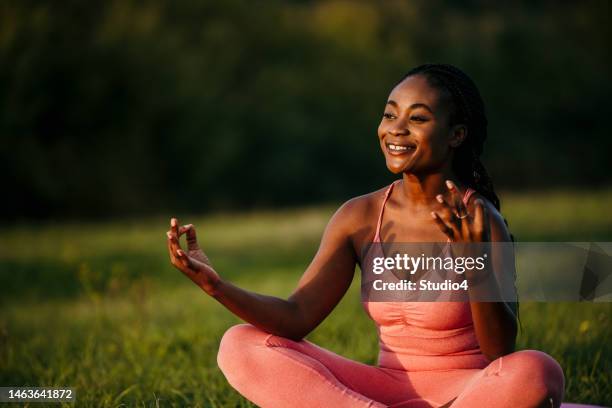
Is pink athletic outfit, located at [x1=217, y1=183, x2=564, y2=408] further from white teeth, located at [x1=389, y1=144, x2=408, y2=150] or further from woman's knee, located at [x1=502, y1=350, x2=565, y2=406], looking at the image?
white teeth, located at [x1=389, y1=144, x2=408, y2=150]

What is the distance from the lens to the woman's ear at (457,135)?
11.4 feet

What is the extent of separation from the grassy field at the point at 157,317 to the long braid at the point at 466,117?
1323 millimetres

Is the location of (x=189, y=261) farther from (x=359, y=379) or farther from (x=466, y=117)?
(x=466, y=117)

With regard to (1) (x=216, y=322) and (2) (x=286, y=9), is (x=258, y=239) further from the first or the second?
(2) (x=286, y=9)

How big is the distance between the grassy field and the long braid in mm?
1323

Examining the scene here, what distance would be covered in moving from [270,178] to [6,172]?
12885 millimetres

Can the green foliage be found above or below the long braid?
above

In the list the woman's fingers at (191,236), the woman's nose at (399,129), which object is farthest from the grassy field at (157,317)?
the woman's nose at (399,129)

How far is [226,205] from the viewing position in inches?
1182

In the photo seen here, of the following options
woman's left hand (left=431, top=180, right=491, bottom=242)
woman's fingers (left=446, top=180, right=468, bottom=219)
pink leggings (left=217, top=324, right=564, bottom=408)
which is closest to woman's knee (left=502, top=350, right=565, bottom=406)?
pink leggings (left=217, top=324, right=564, bottom=408)

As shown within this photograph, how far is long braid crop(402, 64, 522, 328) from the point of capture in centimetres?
346

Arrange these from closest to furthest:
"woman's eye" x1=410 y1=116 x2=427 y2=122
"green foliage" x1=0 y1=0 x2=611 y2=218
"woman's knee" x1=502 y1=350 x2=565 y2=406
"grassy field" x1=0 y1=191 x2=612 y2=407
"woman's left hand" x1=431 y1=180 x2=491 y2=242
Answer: "woman's left hand" x1=431 y1=180 x2=491 y2=242
"woman's knee" x1=502 y1=350 x2=565 y2=406
"woman's eye" x1=410 y1=116 x2=427 y2=122
"grassy field" x1=0 y1=191 x2=612 y2=407
"green foliage" x1=0 y1=0 x2=611 y2=218

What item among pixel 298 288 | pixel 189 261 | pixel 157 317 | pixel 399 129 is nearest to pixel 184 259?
pixel 189 261

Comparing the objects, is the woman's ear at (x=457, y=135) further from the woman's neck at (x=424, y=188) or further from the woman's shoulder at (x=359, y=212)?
the woman's shoulder at (x=359, y=212)
